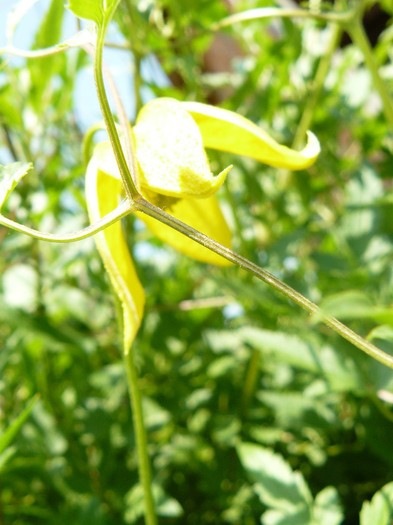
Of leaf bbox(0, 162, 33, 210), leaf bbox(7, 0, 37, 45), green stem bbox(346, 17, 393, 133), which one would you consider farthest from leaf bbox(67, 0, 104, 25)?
green stem bbox(346, 17, 393, 133)

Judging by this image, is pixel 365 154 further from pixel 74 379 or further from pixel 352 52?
pixel 74 379

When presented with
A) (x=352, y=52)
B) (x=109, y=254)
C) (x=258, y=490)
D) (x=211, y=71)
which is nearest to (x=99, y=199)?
(x=109, y=254)

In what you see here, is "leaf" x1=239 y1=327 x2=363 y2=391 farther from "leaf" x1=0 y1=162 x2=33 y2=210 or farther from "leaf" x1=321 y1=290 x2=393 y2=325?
"leaf" x1=0 y1=162 x2=33 y2=210

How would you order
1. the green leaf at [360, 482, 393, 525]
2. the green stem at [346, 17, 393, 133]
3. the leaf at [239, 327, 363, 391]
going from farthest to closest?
1. the green stem at [346, 17, 393, 133]
2. the leaf at [239, 327, 363, 391]
3. the green leaf at [360, 482, 393, 525]

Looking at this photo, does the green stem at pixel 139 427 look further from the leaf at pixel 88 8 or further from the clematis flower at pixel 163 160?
the leaf at pixel 88 8

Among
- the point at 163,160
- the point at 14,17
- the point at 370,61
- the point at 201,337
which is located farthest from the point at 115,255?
the point at 201,337

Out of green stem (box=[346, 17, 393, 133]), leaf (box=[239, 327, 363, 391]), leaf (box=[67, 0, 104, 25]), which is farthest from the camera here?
green stem (box=[346, 17, 393, 133])

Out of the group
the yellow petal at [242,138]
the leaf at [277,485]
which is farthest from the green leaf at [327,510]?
the yellow petal at [242,138]

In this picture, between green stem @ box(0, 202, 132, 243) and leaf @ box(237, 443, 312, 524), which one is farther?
leaf @ box(237, 443, 312, 524)

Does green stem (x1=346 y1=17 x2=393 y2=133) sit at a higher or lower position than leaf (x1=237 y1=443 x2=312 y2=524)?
higher
